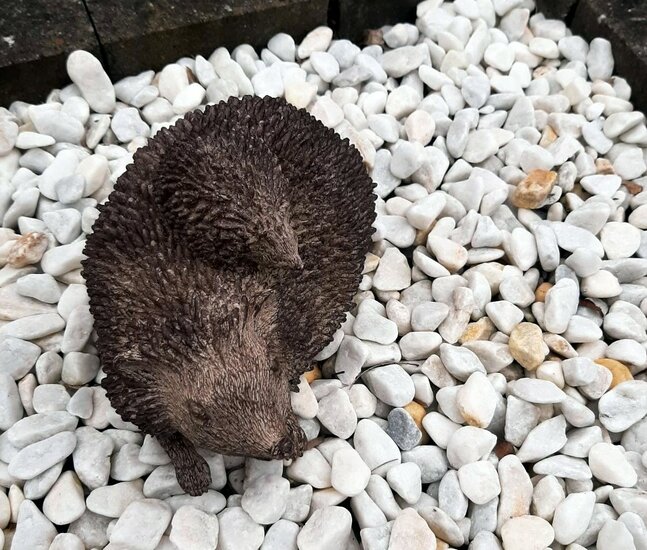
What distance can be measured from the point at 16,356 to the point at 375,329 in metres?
0.73

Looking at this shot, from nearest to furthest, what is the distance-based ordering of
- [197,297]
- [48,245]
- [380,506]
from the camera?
[197,297] < [380,506] < [48,245]

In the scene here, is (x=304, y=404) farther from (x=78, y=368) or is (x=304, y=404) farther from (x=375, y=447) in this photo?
(x=78, y=368)

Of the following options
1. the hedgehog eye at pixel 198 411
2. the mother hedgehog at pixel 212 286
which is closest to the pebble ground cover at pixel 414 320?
the mother hedgehog at pixel 212 286

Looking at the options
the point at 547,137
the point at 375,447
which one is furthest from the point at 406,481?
the point at 547,137

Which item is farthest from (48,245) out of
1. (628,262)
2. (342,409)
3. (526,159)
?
(628,262)

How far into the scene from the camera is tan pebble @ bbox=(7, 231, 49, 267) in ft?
4.75

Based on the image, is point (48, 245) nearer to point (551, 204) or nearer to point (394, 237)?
point (394, 237)

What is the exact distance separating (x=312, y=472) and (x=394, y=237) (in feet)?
1.94

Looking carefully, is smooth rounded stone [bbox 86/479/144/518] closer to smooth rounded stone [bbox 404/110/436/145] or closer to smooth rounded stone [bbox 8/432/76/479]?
smooth rounded stone [bbox 8/432/76/479]

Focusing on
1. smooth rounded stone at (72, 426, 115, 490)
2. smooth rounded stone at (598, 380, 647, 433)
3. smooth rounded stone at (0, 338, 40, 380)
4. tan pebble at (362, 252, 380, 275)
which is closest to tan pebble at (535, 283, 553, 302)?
smooth rounded stone at (598, 380, 647, 433)

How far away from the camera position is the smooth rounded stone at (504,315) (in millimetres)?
1452

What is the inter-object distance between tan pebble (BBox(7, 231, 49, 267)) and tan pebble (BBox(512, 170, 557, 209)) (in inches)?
43.6

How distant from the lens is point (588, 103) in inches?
72.6

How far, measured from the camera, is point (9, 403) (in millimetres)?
1285
